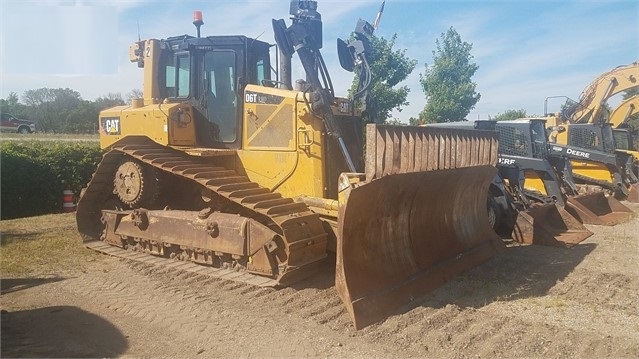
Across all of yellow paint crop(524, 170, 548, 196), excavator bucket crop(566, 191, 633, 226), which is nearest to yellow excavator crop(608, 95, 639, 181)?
excavator bucket crop(566, 191, 633, 226)

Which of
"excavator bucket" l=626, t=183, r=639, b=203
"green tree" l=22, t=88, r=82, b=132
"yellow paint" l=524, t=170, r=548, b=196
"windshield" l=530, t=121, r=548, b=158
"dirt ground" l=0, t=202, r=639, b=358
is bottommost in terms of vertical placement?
"dirt ground" l=0, t=202, r=639, b=358

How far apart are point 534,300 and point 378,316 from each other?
1744 millimetres

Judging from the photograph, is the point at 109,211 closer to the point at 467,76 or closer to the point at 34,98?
the point at 467,76

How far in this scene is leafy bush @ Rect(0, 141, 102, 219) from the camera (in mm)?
11664

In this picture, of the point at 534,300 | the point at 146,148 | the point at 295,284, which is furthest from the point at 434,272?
the point at 146,148

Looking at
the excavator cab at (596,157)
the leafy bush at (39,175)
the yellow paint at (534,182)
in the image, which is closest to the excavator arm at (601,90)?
the excavator cab at (596,157)

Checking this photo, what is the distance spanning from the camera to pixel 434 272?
215 inches

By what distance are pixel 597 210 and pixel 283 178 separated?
7.80 metres

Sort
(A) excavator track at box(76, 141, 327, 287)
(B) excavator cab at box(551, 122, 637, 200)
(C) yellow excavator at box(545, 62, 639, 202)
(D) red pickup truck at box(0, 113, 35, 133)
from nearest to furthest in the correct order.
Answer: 1. (A) excavator track at box(76, 141, 327, 287)
2. (B) excavator cab at box(551, 122, 637, 200)
3. (C) yellow excavator at box(545, 62, 639, 202)
4. (D) red pickup truck at box(0, 113, 35, 133)

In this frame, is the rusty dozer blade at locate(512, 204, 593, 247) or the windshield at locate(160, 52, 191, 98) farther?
the rusty dozer blade at locate(512, 204, 593, 247)

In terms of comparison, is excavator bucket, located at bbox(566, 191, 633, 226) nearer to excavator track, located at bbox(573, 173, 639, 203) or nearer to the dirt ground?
excavator track, located at bbox(573, 173, 639, 203)

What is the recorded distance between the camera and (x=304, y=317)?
4625 millimetres

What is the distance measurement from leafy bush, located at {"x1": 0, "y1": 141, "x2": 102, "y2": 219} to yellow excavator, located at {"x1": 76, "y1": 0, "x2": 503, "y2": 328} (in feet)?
17.7

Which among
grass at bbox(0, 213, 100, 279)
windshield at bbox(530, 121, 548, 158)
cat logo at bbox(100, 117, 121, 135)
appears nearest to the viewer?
grass at bbox(0, 213, 100, 279)
